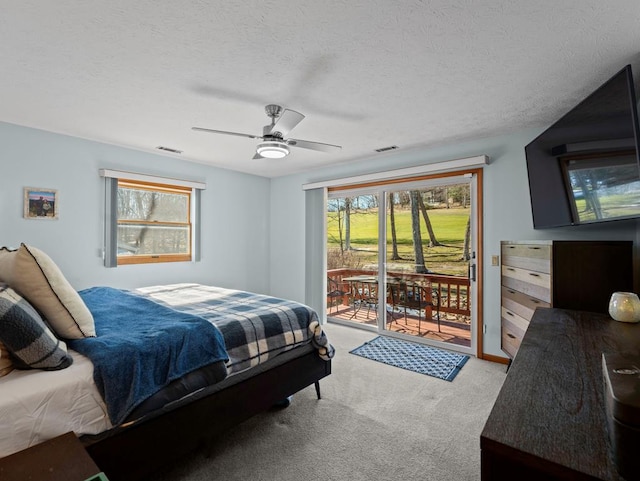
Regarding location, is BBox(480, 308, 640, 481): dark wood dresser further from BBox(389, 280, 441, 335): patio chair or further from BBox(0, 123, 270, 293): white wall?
BBox(0, 123, 270, 293): white wall

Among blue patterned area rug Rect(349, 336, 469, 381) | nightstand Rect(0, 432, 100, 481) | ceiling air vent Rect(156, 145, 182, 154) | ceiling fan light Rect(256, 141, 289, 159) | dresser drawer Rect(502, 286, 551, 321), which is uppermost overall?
ceiling air vent Rect(156, 145, 182, 154)

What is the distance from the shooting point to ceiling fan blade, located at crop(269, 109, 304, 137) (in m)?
2.18

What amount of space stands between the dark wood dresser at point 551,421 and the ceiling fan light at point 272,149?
1.97m

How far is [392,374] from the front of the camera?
3.08m

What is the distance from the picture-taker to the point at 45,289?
1563mm

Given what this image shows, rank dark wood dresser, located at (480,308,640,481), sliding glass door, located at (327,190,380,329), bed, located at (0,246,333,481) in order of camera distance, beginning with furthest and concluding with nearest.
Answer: sliding glass door, located at (327,190,380,329) < bed, located at (0,246,333,481) < dark wood dresser, located at (480,308,640,481)

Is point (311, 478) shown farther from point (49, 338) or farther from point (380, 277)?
point (380, 277)

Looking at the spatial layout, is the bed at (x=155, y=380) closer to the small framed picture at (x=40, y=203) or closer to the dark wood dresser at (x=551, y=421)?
the small framed picture at (x=40, y=203)

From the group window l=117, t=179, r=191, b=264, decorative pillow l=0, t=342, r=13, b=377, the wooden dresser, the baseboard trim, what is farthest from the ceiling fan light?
the baseboard trim

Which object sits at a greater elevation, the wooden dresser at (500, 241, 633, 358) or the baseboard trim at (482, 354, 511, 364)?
the wooden dresser at (500, 241, 633, 358)

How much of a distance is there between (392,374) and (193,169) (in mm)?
3574

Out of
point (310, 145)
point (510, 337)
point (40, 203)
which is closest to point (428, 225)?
point (510, 337)

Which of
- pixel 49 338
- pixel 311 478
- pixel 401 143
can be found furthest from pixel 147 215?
pixel 311 478

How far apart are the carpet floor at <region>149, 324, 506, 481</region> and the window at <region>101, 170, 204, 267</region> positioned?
2576 mm
